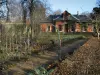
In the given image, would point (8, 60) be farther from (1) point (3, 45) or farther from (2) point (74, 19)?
(2) point (74, 19)

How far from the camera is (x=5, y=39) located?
14.7m

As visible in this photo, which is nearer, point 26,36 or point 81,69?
point 81,69

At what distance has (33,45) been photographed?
20672 millimetres

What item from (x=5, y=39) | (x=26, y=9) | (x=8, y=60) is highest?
(x=26, y=9)

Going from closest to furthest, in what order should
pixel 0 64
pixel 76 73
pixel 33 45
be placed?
1. pixel 76 73
2. pixel 0 64
3. pixel 33 45

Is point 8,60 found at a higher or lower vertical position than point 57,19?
lower

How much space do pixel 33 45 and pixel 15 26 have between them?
4116 mm

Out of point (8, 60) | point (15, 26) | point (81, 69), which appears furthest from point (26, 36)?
point (81, 69)

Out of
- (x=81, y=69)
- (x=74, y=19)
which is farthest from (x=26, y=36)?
(x=74, y=19)

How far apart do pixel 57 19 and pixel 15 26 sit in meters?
41.3

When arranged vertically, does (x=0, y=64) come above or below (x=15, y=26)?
below

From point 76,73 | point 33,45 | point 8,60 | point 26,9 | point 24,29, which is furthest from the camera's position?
point 26,9

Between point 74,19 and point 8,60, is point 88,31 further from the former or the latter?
point 8,60

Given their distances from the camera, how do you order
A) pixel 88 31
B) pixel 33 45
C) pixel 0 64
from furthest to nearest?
pixel 88 31 < pixel 33 45 < pixel 0 64
